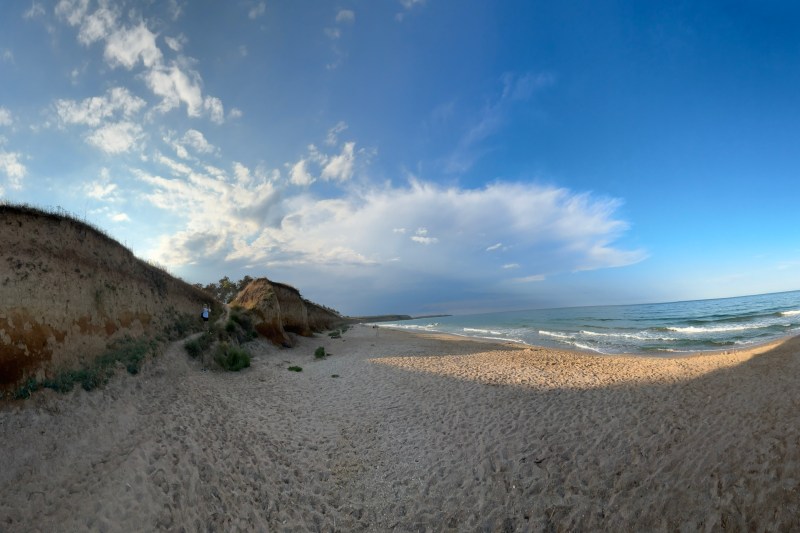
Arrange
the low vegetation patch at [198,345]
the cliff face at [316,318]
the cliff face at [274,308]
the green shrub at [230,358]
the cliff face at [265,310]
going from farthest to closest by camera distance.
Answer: the cliff face at [316,318] < the cliff face at [274,308] < the cliff face at [265,310] < the green shrub at [230,358] < the low vegetation patch at [198,345]

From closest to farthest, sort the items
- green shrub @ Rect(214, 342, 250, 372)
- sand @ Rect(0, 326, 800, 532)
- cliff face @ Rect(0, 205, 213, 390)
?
sand @ Rect(0, 326, 800, 532), cliff face @ Rect(0, 205, 213, 390), green shrub @ Rect(214, 342, 250, 372)

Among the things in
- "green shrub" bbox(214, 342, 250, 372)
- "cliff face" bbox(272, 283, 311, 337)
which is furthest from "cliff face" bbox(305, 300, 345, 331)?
"green shrub" bbox(214, 342, 250, 372)

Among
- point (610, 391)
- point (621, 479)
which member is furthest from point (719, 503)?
point (610, 391)

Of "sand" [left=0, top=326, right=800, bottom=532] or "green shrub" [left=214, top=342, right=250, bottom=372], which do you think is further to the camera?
"green shrub" [left=214, top=342, right=250, bottom=372]

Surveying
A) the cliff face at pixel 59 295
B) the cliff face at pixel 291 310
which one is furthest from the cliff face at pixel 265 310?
the cliff face at pixel 59 295

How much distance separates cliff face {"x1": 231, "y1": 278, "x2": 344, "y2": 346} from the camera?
22719 millimetres

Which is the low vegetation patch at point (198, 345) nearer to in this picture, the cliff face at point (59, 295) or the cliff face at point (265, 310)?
the cliff face at point (59, 295)

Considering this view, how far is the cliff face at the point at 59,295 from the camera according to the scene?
746 cm

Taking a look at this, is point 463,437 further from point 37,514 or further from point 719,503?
point 37,514

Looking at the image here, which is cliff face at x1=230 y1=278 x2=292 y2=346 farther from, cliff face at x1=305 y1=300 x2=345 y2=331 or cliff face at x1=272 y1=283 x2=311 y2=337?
cliff face at x1=305 y1=300 x2=345 y2=331

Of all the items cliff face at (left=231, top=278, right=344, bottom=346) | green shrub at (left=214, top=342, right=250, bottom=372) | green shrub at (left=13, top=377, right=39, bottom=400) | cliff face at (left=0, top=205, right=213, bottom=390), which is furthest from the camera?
cliff face at (left=231, top=278, right=344, bottom=346)

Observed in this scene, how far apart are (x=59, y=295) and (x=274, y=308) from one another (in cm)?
1500

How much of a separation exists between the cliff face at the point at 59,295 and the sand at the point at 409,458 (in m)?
1.30

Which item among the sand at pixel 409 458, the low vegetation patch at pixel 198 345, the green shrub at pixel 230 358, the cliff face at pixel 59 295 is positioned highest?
the cliff face at pixel 59 295
